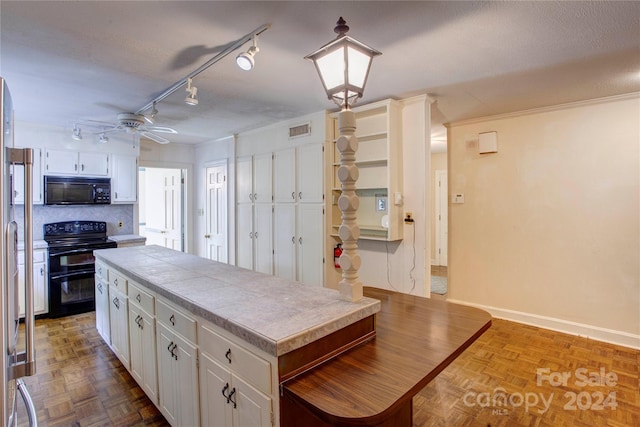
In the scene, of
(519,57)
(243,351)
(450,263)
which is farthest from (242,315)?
(450,263)

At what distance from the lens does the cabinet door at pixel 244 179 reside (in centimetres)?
481

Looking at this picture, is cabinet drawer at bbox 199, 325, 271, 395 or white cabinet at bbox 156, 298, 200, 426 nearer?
cabinet drawer at bbox 199, 325, 271, 395

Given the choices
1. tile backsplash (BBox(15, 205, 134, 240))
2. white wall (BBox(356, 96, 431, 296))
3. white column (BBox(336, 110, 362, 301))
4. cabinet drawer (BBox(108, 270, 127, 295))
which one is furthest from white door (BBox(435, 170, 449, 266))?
cabinet drawer (BBox(108, 270, 127, 295))

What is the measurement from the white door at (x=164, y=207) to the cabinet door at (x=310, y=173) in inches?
122

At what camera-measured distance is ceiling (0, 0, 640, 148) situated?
1763 millimetres

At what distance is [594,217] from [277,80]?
3469 millimetres

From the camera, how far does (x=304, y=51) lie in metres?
2.23

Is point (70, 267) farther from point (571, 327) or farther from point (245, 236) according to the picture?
point (571, 327)

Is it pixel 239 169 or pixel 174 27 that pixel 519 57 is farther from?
pixel 239 169

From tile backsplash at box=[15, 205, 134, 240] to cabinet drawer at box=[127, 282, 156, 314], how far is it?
3003 mm

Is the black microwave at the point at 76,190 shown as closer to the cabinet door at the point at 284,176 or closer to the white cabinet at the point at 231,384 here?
the cabinet door at the point at 284,176

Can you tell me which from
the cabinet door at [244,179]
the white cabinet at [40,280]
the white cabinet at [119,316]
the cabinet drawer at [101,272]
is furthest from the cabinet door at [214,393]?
the white cabinet at [40,280]

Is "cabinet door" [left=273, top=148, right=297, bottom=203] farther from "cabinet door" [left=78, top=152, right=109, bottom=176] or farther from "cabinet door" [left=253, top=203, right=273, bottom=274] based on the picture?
"cabinet door" [left=78, top=152, right=109, bottom=176]

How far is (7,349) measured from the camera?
3.09 feet
